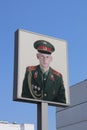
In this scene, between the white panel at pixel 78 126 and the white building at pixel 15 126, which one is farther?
the white building at pixel 15 126

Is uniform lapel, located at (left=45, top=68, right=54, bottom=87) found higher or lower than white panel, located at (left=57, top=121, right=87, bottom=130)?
higher

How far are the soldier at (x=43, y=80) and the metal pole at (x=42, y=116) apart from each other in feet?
1.11

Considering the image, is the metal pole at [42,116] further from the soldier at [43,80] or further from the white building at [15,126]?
the white building at [15,126]

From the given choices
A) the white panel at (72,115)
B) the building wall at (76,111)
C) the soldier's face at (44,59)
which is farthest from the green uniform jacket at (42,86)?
the white panel at (72,115)

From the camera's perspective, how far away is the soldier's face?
18.1 meters

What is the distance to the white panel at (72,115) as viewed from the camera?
2244 inches

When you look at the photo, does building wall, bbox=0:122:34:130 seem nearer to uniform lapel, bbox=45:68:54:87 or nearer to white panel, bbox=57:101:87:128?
white panel, bbox=57:101:87:128

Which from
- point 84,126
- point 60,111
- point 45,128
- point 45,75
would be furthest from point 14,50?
point 60,111

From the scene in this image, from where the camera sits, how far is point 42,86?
700 inches

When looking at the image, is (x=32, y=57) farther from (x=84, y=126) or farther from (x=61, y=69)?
(x=84, y=126)

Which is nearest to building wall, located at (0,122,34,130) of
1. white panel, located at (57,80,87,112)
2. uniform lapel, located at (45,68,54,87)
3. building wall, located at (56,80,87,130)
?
building wall, located at (56,80,87,130)

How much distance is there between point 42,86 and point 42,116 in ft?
4.37

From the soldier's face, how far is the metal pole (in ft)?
5.85

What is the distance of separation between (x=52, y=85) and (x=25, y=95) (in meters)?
1.54
